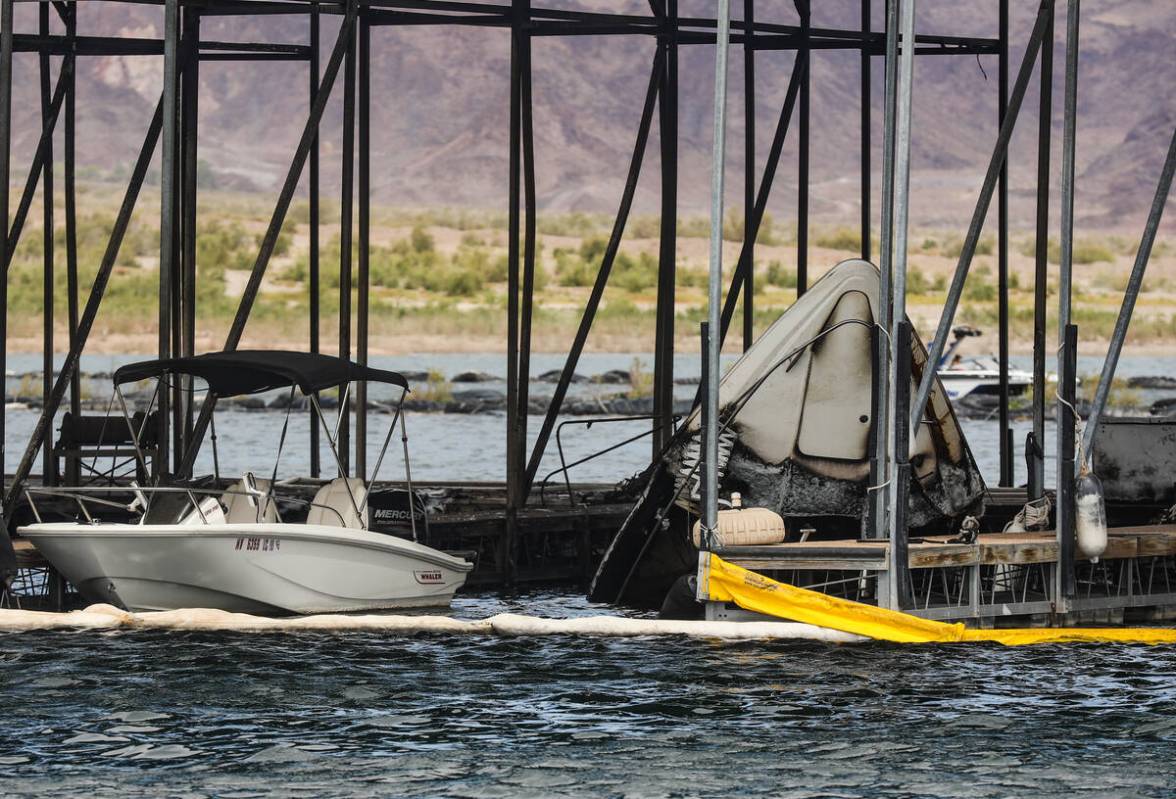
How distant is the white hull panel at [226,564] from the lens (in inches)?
672

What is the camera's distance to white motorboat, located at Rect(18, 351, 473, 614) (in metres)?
17.1

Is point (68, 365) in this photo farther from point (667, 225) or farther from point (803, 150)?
point (803, 150)

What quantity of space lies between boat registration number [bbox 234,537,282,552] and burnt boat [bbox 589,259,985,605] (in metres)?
3.63

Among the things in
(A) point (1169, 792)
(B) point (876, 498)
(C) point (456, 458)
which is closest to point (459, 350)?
(C) point (456, 458)

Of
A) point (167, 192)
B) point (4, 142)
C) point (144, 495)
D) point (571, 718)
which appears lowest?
point (571, 718)

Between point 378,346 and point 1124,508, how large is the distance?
6655cm

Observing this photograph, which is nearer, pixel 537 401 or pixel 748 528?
pixel 748 528

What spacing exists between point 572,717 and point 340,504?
5244 millimetres

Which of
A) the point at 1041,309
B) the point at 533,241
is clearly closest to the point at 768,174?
the point at 533,241

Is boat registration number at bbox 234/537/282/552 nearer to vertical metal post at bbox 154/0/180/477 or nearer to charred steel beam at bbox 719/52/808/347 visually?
vertical metal post at bbox 154/0/180/477

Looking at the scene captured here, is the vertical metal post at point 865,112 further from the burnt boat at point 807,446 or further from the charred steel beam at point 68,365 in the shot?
the charred steel beam at point 68,365

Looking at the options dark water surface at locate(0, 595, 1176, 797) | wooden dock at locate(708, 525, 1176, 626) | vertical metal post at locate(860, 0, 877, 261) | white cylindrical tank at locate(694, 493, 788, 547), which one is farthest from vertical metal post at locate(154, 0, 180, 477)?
vertical metal post at locate(860, 0, 877, 261)

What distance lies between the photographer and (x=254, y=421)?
2217 inches

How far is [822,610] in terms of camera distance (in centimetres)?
1659
